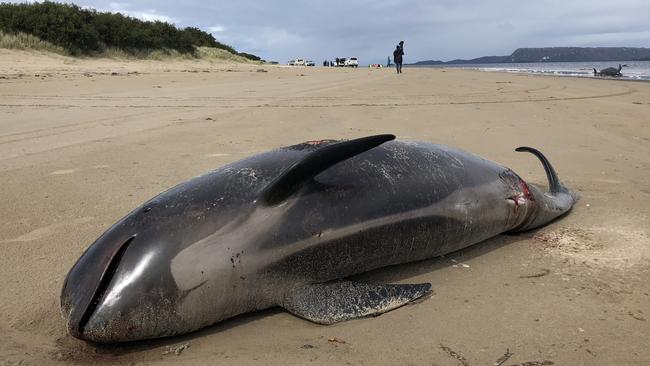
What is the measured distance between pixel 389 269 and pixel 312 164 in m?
1.00

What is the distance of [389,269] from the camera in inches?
126

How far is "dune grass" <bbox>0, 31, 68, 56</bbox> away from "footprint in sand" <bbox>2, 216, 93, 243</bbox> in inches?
874

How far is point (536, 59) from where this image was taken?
138 metres

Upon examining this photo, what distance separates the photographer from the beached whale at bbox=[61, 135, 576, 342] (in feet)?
7.65

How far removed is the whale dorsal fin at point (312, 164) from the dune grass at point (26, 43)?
942 inches

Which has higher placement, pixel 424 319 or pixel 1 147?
pixel 1 147

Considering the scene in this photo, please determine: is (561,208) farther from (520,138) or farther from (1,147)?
(1,147)

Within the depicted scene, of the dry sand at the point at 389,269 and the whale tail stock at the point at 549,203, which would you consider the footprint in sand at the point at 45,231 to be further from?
the whale tail stock at the point at 549,203

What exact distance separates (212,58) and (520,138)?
33.6m

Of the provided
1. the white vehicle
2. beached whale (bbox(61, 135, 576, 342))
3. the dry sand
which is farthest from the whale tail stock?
the white vehicle

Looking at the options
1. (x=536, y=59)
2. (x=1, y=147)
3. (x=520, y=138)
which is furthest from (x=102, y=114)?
(x=536, y=59)

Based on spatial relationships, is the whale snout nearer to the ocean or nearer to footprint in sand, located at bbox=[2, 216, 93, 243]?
footprint in sand, located at bbox=[2, 216, 93, 243]

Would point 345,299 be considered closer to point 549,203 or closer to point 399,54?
point 549,203

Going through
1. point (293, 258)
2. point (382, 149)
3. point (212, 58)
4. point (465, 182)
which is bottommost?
point (293, 258)
